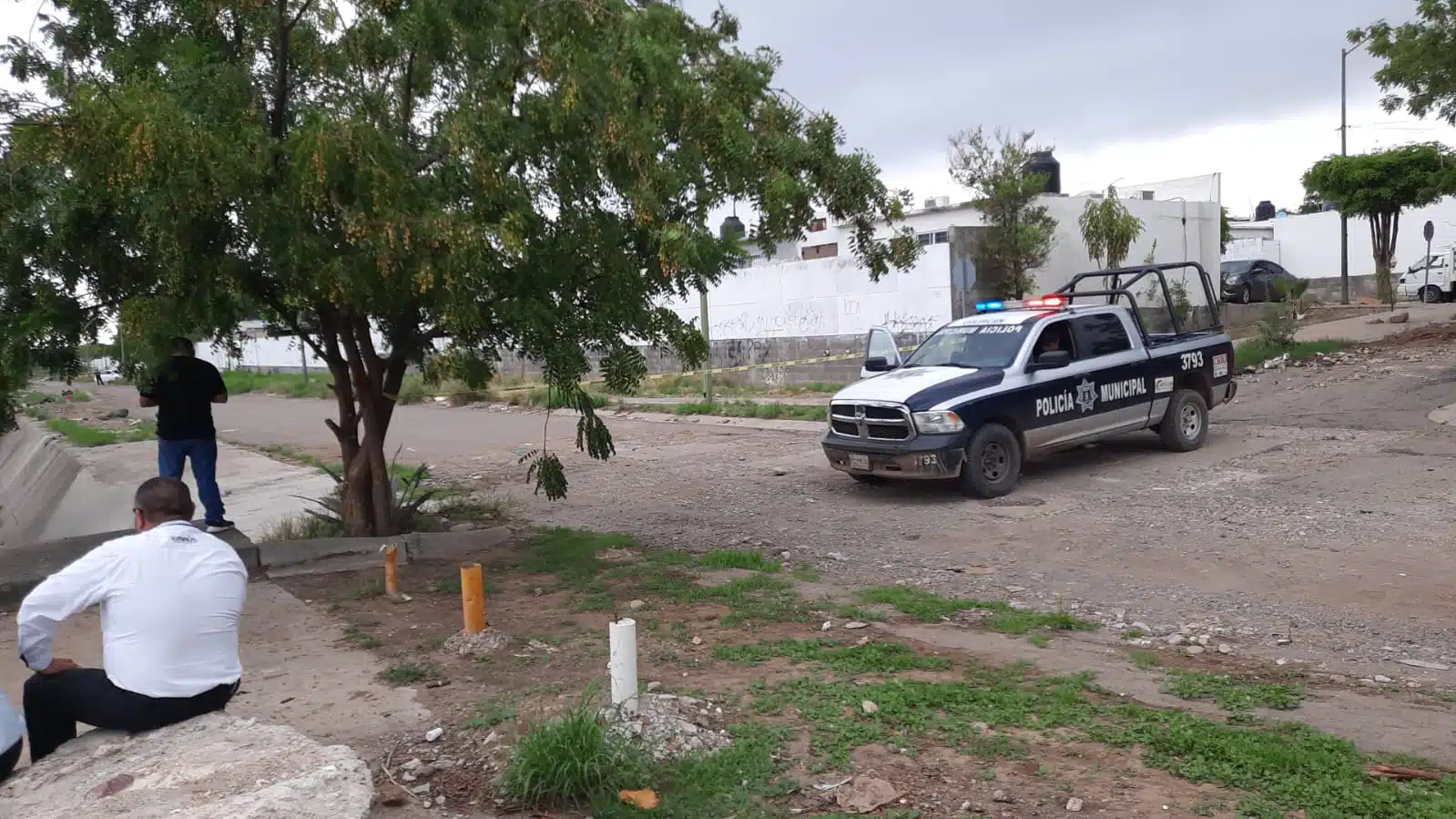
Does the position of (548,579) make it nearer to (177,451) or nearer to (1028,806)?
(177,451)

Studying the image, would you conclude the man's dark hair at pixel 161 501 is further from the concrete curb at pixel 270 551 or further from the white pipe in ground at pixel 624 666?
the concrete curb at pixel 270 551

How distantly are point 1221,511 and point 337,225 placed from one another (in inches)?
302

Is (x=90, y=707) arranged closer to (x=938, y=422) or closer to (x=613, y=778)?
(x=613, y=778)

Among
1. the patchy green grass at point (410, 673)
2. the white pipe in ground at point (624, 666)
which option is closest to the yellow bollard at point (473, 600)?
the patchy green grass at point (410, 673)

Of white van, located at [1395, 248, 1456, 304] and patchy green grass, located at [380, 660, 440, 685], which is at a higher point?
white van, located at [1395, 248, 1456, 304]

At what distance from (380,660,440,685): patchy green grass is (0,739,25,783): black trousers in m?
2.28

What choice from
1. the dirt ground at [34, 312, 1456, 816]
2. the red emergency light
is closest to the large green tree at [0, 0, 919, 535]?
the dirt ground at [34, 312, 1456, 816]

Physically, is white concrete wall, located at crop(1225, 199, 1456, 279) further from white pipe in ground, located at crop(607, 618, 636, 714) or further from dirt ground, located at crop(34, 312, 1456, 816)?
white pipe in ground, located at crop(607, 618, 636, 714)

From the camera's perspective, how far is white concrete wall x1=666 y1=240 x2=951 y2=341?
83.0 ft

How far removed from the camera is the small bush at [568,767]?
175 inches

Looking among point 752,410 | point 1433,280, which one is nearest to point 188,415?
point 752,410

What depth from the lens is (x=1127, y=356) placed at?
13.2 metres

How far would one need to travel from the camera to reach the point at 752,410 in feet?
72.5

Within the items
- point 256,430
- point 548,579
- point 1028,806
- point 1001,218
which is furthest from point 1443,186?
point 256,430
